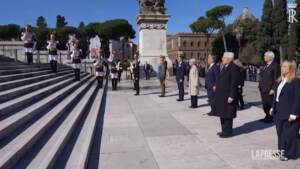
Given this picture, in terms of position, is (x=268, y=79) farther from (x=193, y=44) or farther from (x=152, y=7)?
(x=193, y=44)

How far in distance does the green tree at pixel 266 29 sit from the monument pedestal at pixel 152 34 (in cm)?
3138

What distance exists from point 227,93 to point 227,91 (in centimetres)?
4

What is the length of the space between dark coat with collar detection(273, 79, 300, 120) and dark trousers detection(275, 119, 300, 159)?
12 centimetres

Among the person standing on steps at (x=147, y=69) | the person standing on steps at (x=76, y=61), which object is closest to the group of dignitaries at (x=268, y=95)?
the person standing on steps at (x=76, y=61)

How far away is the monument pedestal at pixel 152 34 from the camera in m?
25.3

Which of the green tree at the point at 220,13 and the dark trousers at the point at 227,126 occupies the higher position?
the green tree at the point at 220,13

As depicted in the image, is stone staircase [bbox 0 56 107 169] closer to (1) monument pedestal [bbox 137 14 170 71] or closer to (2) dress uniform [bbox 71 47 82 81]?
(2) dress uniform [bbox 71 47 82 81]

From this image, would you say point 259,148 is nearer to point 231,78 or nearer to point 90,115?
point 231,78

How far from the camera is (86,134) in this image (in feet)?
22.9

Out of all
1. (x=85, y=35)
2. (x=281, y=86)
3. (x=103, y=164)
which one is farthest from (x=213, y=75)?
(x=85, y=35)

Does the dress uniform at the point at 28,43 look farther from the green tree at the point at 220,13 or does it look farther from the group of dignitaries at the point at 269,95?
the green tree at the point at 220,13

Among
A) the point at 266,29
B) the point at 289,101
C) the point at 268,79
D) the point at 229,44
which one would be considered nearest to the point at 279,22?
the point at 266,29

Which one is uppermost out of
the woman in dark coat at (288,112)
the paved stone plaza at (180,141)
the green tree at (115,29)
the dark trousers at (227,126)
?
the green tree at (115,29)

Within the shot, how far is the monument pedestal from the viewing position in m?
25.3
